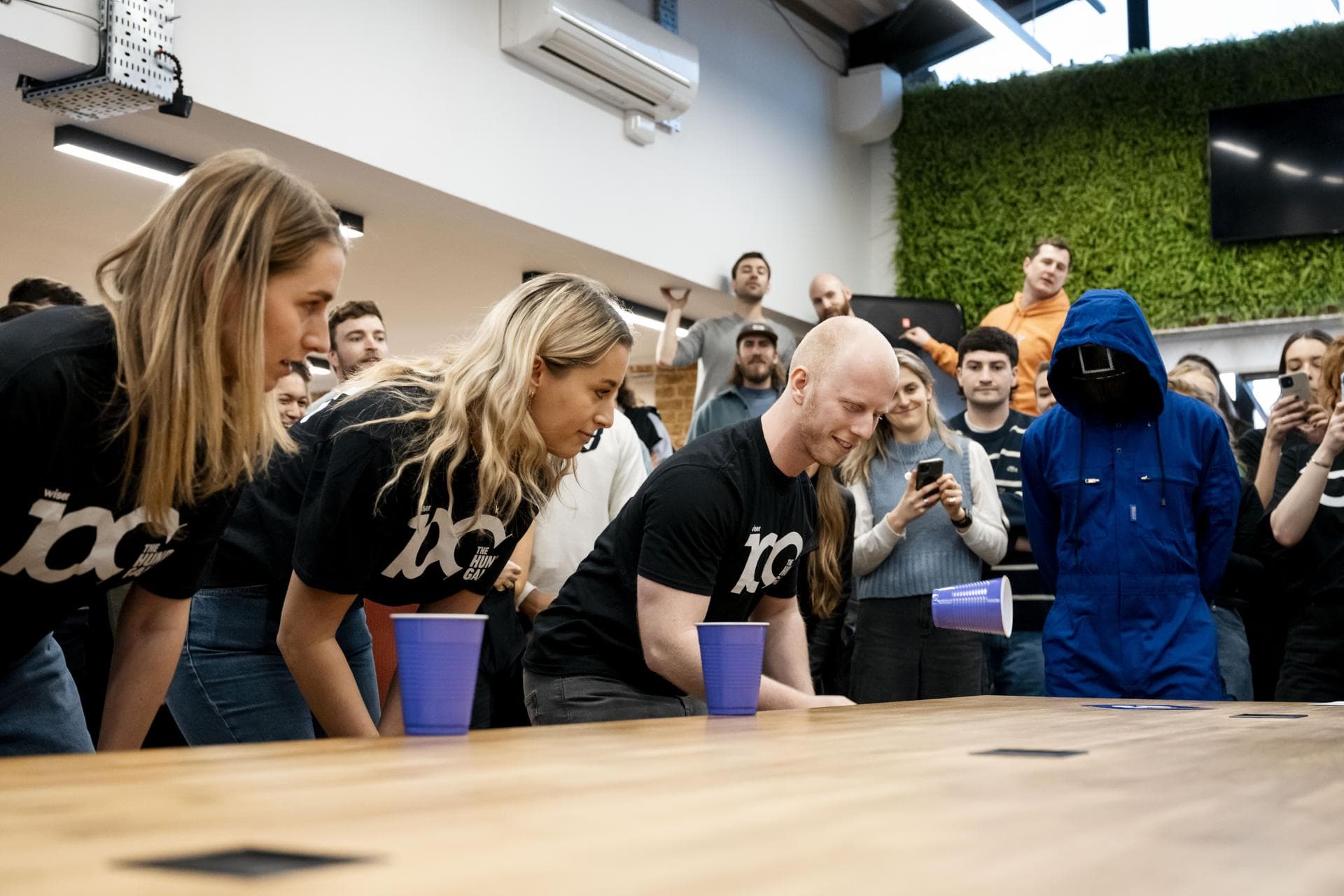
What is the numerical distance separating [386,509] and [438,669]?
0.45 metres

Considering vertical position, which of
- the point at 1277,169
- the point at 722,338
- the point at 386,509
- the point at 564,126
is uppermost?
the point at 1277,169

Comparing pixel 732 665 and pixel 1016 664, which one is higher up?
pixel 732 665

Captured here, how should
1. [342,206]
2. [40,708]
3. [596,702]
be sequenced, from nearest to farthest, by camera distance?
[40,708] → [596,702] → [342,206]

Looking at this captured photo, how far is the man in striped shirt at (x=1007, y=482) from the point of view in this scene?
3598 millimetres

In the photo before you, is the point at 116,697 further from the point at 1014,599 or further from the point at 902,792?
the point at 1014,599

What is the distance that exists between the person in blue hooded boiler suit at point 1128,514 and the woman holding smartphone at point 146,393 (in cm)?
189

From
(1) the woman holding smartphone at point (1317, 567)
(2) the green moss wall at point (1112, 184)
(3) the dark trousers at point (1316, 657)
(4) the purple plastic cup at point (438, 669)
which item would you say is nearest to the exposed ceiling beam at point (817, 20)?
(2) the green moss wall at point (1112, 184)

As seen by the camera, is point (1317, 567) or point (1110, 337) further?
point (1317, 567)

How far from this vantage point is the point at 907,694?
3.42 metres

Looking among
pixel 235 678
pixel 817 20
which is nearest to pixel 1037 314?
pixel 817 20

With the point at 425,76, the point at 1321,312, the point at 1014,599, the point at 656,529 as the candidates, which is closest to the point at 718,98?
the point at 425,76

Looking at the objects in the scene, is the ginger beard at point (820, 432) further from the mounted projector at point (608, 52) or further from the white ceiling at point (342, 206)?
the mounted projector at point (608, 52)

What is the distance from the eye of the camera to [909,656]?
3479mm

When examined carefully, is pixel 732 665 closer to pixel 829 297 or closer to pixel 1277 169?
pixel 829 297
